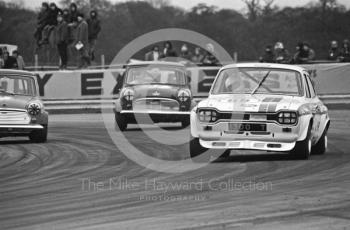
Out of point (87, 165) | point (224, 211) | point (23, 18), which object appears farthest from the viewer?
point (23, 18)

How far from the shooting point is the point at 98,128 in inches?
781

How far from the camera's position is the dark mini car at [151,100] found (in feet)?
61.0

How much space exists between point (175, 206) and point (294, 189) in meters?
1.61

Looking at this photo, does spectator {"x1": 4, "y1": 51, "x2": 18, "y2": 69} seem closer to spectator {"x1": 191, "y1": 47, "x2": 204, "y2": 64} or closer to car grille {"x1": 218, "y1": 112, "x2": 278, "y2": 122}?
spectator {"x1": 191, "y1": 47, "x2": 204, "y2": 64}


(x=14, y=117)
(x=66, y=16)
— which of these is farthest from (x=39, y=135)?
(x=66, y=16)

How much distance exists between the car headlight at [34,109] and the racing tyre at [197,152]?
15.0 ft

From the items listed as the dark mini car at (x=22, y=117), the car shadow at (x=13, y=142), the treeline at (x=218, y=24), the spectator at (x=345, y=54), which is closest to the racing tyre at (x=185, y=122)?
the dark mini car at (x=22, y=117)

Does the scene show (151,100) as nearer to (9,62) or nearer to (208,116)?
(208,116)

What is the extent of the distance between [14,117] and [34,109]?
0.38 metres

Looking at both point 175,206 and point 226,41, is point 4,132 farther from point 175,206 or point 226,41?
point 226,41

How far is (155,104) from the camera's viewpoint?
734 inches

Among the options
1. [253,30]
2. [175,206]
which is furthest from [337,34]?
[175,206]

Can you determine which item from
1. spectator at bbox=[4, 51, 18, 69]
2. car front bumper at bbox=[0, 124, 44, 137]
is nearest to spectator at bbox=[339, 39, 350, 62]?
spectator at bbox=[4, 51, 18, 69]

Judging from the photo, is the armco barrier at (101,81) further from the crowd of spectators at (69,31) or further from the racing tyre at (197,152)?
the racing tyre at (197,152)
